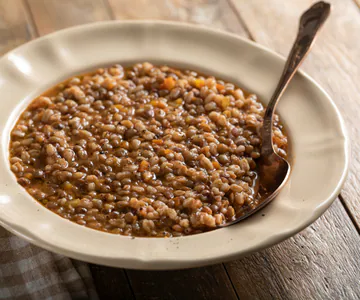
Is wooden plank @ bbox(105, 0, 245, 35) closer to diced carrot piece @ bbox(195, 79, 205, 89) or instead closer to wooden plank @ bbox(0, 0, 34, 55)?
wooden plank @ bbox(0, 0, 34, 55)

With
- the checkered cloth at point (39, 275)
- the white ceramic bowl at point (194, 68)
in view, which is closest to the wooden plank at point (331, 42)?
the white ceramic bowl at point (194, 68)

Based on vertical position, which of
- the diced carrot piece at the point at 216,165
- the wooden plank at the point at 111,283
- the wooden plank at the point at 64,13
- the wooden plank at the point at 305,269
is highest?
the wooden plank at the point at 64,13

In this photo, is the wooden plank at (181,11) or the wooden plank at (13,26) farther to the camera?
the wooden plank at (181,11)

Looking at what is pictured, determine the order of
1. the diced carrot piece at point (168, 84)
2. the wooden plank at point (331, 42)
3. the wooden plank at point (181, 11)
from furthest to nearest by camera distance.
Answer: the wooden plank at point (181, 11) → the wooden plank at point (331, 42) → the diced carrot piece at point (168, 84)

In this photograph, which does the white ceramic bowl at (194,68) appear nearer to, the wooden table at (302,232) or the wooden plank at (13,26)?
the wooden table at (302,232)

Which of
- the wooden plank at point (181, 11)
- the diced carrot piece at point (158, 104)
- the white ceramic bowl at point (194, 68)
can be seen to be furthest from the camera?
the wooden plank at point (181, 11)

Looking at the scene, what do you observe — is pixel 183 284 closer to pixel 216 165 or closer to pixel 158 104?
pixel 216 165
